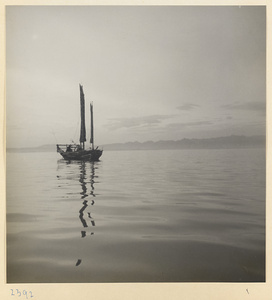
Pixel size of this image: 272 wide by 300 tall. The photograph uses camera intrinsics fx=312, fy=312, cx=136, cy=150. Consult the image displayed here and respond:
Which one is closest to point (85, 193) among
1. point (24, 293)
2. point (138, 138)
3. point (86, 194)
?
point (86, 194)

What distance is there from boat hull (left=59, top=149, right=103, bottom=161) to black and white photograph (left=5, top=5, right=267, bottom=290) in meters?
0.11

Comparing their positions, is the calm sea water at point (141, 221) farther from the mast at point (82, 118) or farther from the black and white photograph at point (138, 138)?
the mast at point (82, 118)

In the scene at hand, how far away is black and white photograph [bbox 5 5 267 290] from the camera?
10.2ft

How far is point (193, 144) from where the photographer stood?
3.65 m

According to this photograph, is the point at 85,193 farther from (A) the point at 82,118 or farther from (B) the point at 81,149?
(A) the point at 82,118

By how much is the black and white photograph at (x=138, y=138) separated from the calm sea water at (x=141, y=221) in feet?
0.04

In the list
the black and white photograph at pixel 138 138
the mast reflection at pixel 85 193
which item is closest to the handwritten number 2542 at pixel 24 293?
the black and white photograph at pixel 138 138

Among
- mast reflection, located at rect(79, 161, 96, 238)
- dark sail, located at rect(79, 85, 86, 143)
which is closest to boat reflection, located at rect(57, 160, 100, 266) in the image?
mast reflection, located at rect(79, 161, 96, 238)

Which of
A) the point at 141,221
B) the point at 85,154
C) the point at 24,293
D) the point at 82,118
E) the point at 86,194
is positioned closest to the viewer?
the point at 24,293

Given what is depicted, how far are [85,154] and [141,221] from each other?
1.30 metres

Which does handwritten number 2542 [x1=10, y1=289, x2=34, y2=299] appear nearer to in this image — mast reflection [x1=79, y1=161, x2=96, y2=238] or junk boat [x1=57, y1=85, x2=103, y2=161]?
mast reflection [x1=79, y1=161, x2=96, y2=238]

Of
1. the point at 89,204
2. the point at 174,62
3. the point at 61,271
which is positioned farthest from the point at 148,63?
the point at 61,271

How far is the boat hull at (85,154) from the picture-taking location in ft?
12.5

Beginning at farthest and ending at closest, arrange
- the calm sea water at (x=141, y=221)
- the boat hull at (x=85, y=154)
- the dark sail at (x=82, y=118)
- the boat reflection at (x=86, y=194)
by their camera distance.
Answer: the boat hull at (x=85, y=154)
the dark sail at (x=82, y=118)
the boat reflection at (x=86, y=194)
the calm sea water at (x=141, y=221)
